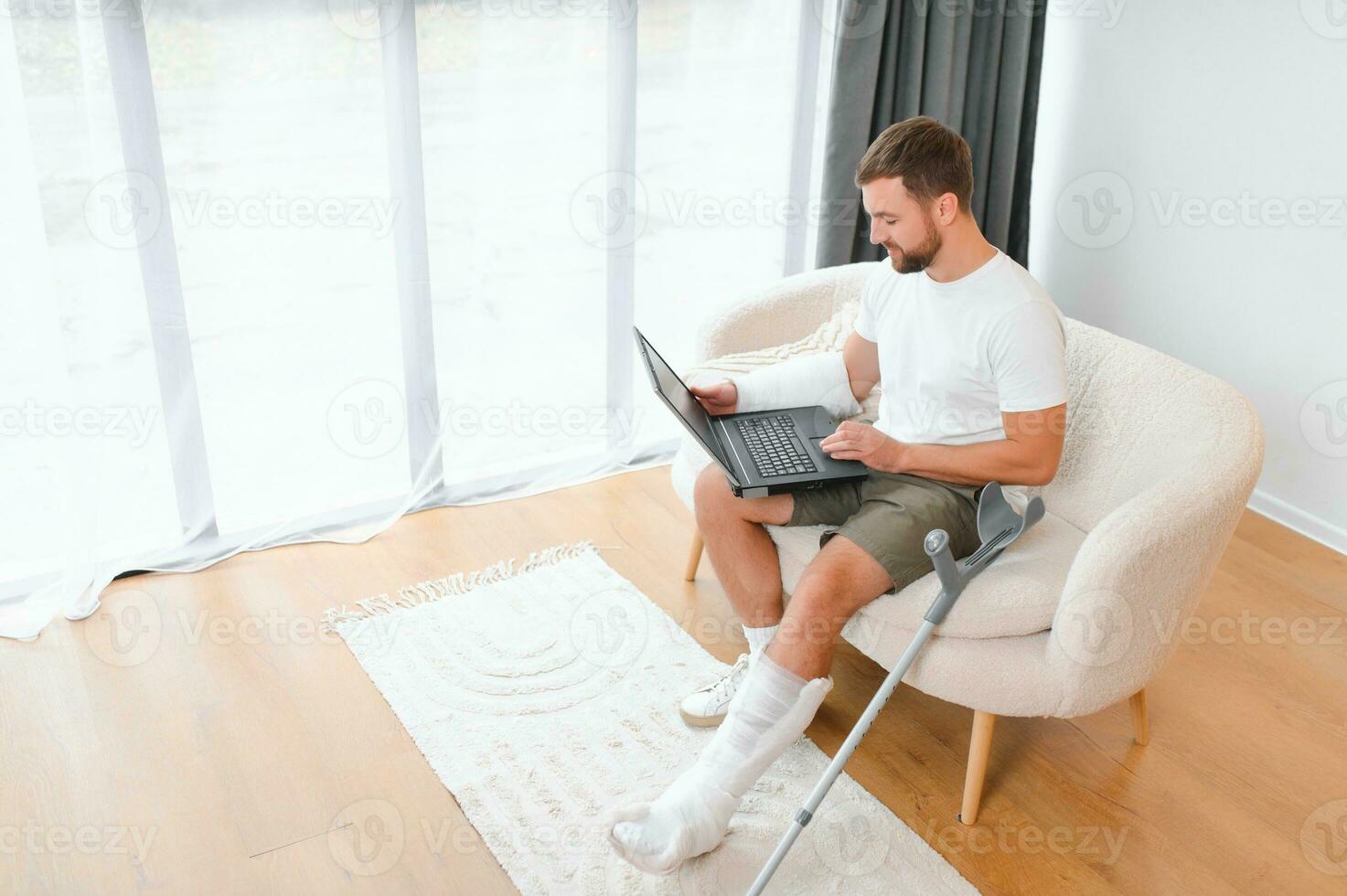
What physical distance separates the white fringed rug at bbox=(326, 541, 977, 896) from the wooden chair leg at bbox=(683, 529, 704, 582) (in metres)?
0.15

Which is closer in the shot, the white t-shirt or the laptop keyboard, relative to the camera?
the white t-shirt

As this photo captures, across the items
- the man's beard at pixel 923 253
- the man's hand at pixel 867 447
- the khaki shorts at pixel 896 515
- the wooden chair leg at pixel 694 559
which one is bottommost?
the wooden chair leg at pixel 694 559

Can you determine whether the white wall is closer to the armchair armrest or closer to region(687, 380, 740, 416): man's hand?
the armchair armrest

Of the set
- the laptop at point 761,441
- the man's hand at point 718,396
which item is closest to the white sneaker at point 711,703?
the laptop at point 761,441

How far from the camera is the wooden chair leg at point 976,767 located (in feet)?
6.32

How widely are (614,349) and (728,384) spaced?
94 cm

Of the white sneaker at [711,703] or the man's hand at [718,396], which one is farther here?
the man's hand at [718,396]

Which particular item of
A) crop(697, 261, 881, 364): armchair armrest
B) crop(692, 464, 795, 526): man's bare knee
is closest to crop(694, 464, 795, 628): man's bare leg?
crop(692, 464, 795, 526): man's bare knee

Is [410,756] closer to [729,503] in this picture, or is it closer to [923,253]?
[729,503]

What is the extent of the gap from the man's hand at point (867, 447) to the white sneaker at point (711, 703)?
454 millimetres

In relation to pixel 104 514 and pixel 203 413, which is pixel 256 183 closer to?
pixel 203 413

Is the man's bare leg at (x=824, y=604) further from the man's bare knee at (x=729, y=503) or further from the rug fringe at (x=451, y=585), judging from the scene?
the rug fringe at (x=451, y=585)

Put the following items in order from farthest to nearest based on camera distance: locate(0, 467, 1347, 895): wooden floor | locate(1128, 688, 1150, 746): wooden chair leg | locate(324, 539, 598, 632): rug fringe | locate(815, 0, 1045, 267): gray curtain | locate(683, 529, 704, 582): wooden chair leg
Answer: locate(815, 0, 1045, 267): gray curtain, locate(683, 529, 704, 582): wooden chair leg, locate(324, 539, 598, 632): rug fringe, locate(1128, 688, 1150, 746): wooden chair leg, locate(0, 467, 1347, 895): wooden floor

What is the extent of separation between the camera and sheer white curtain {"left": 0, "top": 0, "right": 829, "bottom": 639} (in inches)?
93.2
